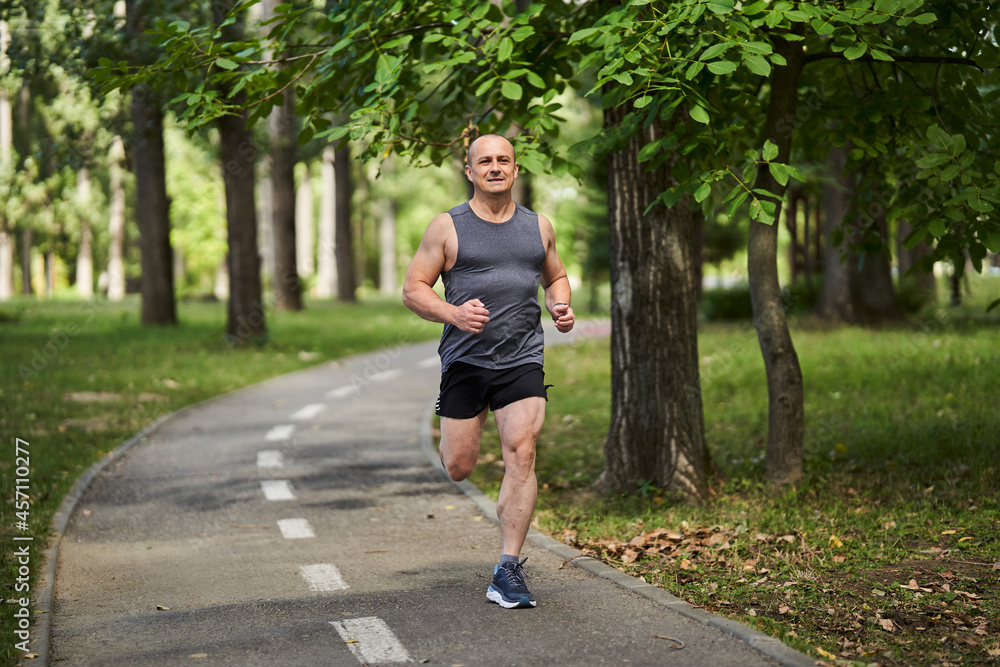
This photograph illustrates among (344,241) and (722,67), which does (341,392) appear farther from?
(344,241)

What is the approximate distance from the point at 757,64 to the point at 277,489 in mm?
5081

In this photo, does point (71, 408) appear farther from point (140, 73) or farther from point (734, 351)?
point (734, 351)

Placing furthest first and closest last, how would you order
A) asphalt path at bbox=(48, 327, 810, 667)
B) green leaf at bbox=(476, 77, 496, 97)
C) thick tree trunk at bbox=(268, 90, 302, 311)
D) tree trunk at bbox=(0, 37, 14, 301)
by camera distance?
tree trunk at bbox=(0, 37, 14, 301) → thick tree trunk at bbox=(268, 90, 302, 311) → green leaf at bbox=(476, 77, 496, 97) → asphalt path at bbox=(48, 327, 810, 667)

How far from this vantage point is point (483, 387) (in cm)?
511

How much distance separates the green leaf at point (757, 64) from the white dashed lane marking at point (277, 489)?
4746 millimetres

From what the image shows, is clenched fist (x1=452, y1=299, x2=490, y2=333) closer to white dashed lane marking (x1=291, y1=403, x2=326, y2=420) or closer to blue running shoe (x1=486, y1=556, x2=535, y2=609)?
blue running shoe (x1=486, y1=556, x2=535, y2=609)

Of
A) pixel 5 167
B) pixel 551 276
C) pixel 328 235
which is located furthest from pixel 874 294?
pixel 5 167

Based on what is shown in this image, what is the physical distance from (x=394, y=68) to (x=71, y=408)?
25.3 ft

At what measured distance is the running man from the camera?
16.5 feet

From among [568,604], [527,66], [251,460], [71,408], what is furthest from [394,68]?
[71,408]

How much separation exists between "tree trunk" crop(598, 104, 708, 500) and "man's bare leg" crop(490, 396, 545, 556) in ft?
7.92

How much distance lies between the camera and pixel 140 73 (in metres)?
6.69

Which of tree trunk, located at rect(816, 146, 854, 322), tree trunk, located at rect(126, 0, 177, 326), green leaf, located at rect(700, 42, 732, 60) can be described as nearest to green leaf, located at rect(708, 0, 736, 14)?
green leaf, located at rect(700, 42, 732, 60)

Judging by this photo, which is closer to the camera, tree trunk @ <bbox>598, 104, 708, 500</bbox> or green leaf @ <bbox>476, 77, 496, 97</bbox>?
green leaf @ <bbox>476, 77, 496, 97</bbox>
